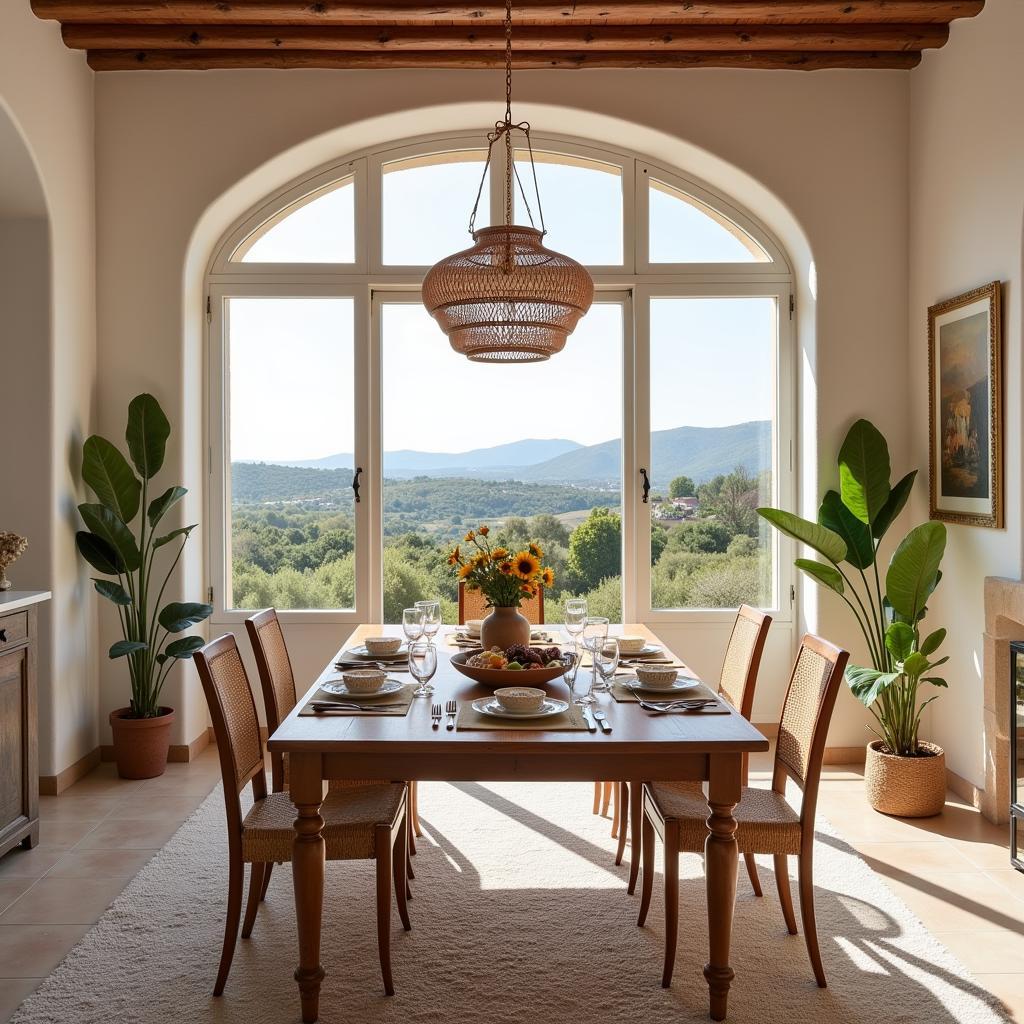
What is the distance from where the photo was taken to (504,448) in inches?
198

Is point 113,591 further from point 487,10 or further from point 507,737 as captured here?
point 487,10

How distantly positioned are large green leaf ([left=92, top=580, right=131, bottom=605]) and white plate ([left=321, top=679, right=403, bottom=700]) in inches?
72.8

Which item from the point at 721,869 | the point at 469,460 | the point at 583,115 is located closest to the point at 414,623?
the point at 721,869

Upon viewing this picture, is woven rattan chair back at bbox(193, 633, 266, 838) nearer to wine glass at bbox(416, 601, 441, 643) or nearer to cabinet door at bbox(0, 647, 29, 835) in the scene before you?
wine glass at bbox(416, 601, 441, 643)

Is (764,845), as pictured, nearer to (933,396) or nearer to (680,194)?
(933,396)

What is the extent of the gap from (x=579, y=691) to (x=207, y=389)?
10.2 ft

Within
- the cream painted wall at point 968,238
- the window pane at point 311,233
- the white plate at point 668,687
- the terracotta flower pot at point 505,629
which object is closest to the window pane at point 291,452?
the window pane at point 311,233

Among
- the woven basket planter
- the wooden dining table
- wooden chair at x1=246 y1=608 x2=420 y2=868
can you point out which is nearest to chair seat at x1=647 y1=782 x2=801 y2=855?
the wooden dining table

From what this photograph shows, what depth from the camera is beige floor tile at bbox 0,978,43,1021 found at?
2.35 metres

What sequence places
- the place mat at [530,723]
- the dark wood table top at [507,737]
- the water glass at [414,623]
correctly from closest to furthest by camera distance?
1. the dark wood table top at [507,737]
2. the place mat at [530,723]
3. the water glass at [414,623]

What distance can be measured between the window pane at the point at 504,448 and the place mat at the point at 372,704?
2.22 meters

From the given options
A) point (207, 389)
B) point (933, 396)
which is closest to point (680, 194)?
point (933, 396)

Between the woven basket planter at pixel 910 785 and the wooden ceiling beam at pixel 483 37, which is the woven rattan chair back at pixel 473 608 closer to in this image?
the woven basket planter at pixel 910 785

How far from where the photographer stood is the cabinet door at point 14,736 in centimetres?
322
